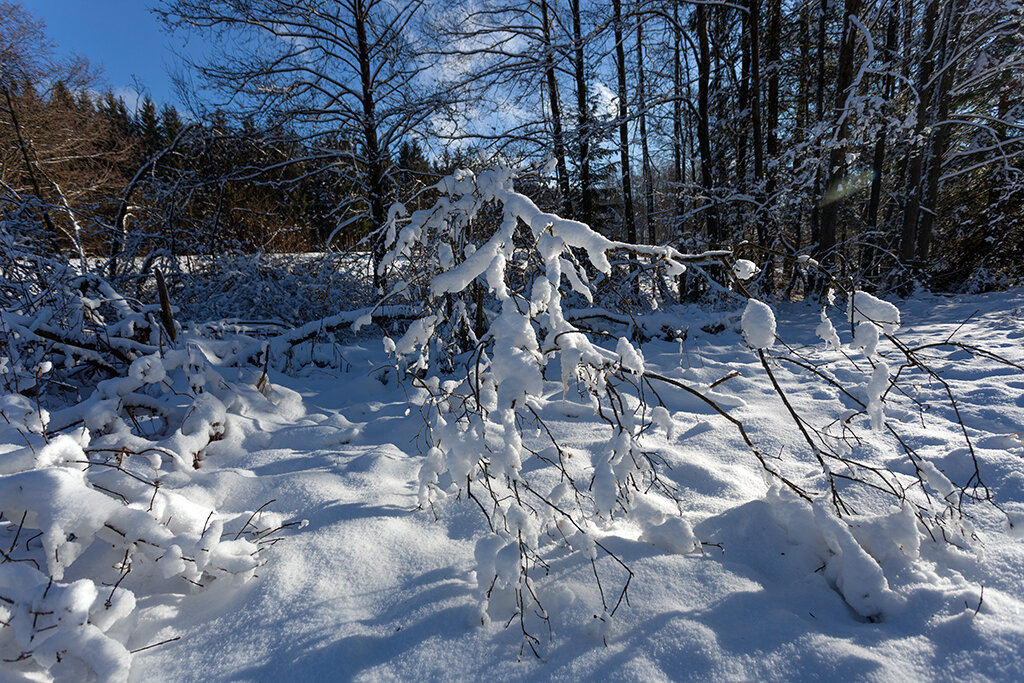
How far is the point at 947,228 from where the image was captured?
884cm

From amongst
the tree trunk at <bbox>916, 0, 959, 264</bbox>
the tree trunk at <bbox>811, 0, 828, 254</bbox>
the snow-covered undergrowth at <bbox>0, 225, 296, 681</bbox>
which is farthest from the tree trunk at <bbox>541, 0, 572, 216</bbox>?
the tree trunk at <bbox>916, 0, 959, 264</bbox>

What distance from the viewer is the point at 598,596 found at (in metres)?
1.41

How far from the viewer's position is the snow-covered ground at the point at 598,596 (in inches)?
45.4

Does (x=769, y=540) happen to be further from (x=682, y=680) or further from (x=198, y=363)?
(x=198, y=363)

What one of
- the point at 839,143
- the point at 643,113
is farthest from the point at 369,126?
the point at 839,143

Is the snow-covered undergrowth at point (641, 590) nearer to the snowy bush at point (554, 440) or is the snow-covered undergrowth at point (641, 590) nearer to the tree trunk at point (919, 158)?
the snowy bush at point (554, 440)

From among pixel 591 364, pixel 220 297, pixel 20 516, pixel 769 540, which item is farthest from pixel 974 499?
pixel 220 297

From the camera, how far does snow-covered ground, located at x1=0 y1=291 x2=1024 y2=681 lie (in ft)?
3.79

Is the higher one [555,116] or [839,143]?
[555,116]

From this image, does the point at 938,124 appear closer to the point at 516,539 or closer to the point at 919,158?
the point at 919,158

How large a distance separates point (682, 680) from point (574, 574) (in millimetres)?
455

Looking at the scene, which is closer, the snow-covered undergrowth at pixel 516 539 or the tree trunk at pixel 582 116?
the snow-covered undergrowth at pixel 516 539

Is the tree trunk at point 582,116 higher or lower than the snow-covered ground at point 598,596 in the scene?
higher

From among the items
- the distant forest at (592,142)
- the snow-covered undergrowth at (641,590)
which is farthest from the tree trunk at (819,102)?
the snow-covered undergrowth at (641,590)
